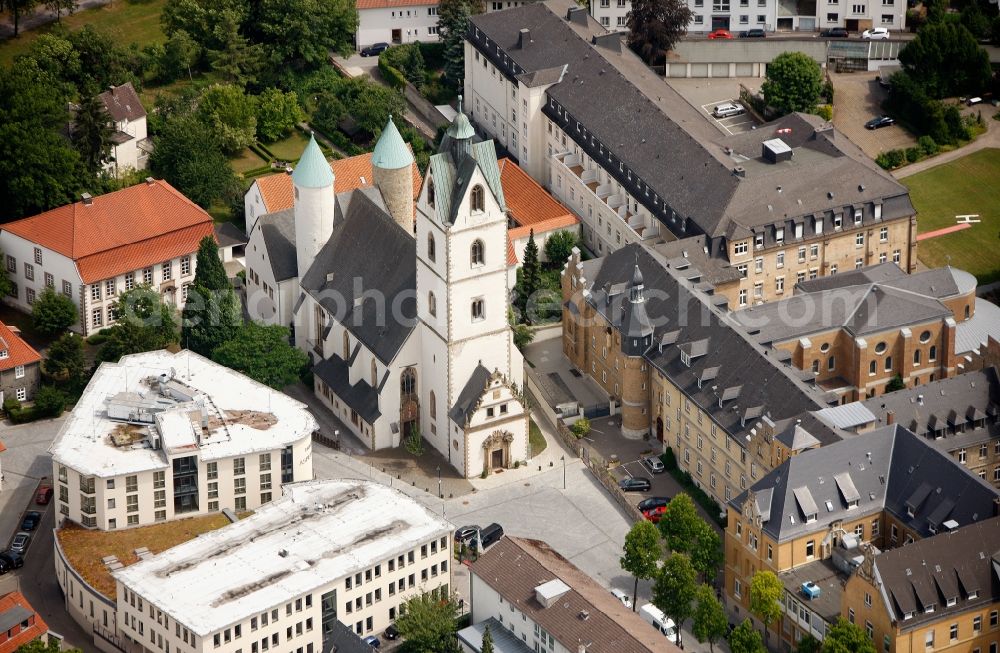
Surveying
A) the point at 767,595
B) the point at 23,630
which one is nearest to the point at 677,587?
the point at 767,595

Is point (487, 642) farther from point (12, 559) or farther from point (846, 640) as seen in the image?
point (12, 559)

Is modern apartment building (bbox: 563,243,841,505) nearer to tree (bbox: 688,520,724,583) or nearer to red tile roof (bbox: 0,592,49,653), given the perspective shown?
tree (bbox: 688,520,724,583)

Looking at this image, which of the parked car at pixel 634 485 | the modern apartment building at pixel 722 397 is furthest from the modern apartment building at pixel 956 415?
the parked car at pixel 634 485

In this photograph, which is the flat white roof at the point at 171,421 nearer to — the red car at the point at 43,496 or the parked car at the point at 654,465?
the red car at the point at 43,496

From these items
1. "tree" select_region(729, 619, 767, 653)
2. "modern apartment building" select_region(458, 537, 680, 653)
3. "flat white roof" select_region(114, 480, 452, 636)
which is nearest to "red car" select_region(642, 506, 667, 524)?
"modern apartment building" select_region(458, 537, 680, 653)

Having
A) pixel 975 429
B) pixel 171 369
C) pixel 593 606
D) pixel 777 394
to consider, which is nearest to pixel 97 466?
pixel 171 369

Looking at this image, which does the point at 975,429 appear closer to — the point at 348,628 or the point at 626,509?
the point at 626,509
